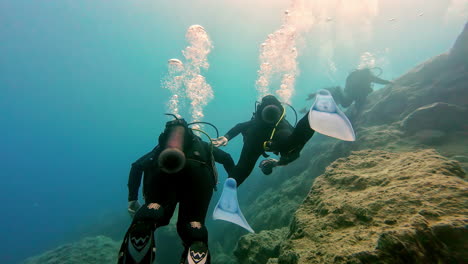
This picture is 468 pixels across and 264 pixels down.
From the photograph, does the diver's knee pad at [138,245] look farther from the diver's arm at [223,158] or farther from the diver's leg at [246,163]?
the diver's leg at [246,163]

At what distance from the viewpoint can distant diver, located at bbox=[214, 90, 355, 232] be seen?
2154mm

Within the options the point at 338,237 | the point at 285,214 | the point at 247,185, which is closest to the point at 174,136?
the point at 338,237

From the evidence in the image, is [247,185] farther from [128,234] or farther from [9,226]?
[9,226]

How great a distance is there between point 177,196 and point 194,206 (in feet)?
0.84

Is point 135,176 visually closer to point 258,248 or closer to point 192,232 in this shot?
point 192,232

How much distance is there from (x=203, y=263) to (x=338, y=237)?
4.17 ft

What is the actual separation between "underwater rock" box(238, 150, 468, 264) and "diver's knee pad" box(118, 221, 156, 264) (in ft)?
4.31

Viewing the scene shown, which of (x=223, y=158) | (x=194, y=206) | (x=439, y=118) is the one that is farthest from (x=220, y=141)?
(x=439, y=118)

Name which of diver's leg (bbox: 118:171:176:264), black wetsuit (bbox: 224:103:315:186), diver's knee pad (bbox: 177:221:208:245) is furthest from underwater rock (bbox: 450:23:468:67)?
diver's leg (bbox: 118:171:176:264)

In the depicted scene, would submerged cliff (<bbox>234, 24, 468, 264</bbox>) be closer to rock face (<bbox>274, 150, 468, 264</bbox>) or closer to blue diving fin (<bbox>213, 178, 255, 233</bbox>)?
rock face (<bbox>274, 150, 468, 264</bbox>)

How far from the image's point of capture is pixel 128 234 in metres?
1.87

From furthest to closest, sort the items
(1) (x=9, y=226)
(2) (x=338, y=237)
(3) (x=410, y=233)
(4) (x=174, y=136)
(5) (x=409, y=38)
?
(1) (x=9, y=226) → (5) (x=409, y=38) → (4) (x=174, y=136) → (2) (x=338, y=237) → (3) (x=410, y=233)

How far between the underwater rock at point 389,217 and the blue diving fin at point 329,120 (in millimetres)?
704

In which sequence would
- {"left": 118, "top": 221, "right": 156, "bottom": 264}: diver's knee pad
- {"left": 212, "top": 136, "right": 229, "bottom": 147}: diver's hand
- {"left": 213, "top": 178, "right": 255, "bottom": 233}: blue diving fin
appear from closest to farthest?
{"left": 118, "top": 221, "right": 156, "bottom": 264}: diver's knee pad < {"left": 213, "top": 178, "right": 255, "bottom": 233}: blue diving fin < {"left": 212, "top": 136, "right": 229, "bottom": 147}: diver's hand
